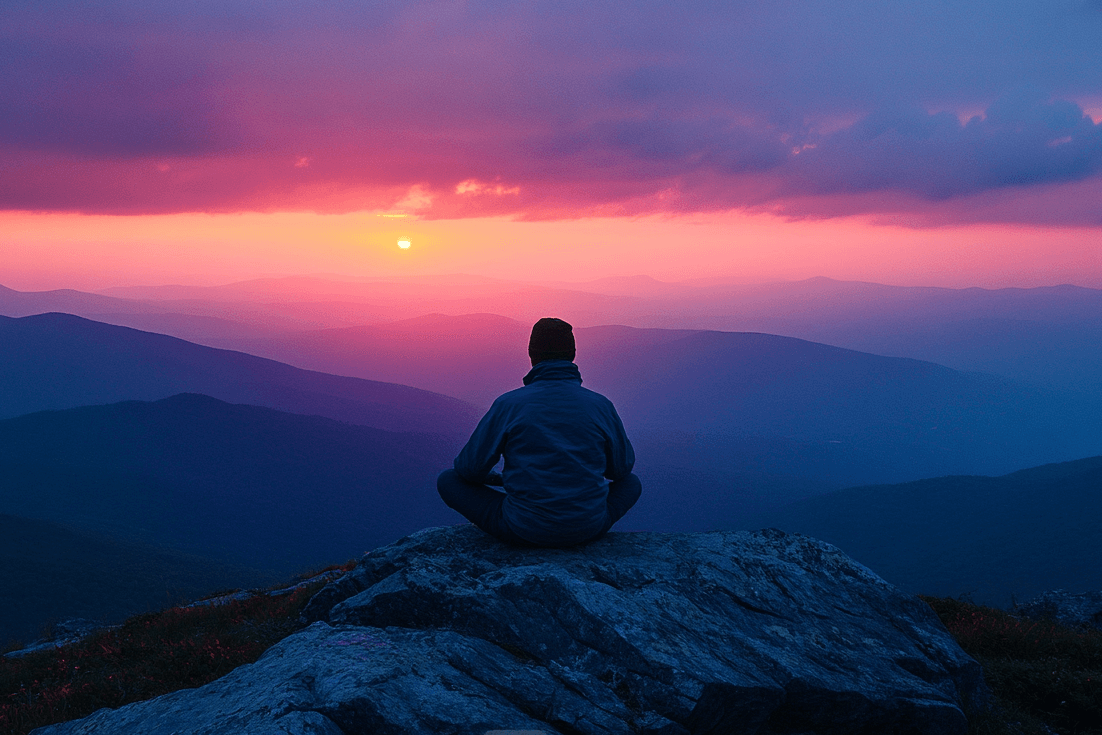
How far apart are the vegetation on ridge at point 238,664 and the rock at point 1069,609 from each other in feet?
11.2

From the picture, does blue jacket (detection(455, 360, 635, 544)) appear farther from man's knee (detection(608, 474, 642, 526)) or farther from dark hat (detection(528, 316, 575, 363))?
man's knee (detection(608, 474, 642, 526))

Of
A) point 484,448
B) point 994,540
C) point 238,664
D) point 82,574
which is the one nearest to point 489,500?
point 484,448

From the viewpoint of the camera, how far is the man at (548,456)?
7246 mm

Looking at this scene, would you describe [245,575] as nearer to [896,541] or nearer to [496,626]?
[496,626]

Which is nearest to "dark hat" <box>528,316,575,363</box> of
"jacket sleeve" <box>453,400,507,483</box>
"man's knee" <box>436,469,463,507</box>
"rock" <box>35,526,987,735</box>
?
"jacket sleeve" <box>453,400,507,483</box>

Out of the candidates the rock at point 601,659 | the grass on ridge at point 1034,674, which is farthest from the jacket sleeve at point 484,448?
the grass on ridge at point 1034,674

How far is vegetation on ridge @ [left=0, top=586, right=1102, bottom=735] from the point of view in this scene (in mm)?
7625

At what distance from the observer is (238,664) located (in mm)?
8477

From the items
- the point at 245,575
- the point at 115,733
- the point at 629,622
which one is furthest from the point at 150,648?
the point at 245,575

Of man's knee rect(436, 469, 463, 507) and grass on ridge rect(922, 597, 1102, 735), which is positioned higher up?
man's knee rect(436, 469, 463, 507)

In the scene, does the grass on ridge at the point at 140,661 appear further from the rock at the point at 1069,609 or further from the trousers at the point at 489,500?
the rock at the point at 1069,609

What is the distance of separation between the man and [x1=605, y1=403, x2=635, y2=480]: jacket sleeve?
0.04 feet

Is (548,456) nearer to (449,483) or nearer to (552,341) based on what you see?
(552,341)

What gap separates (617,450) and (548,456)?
38.3 inches
